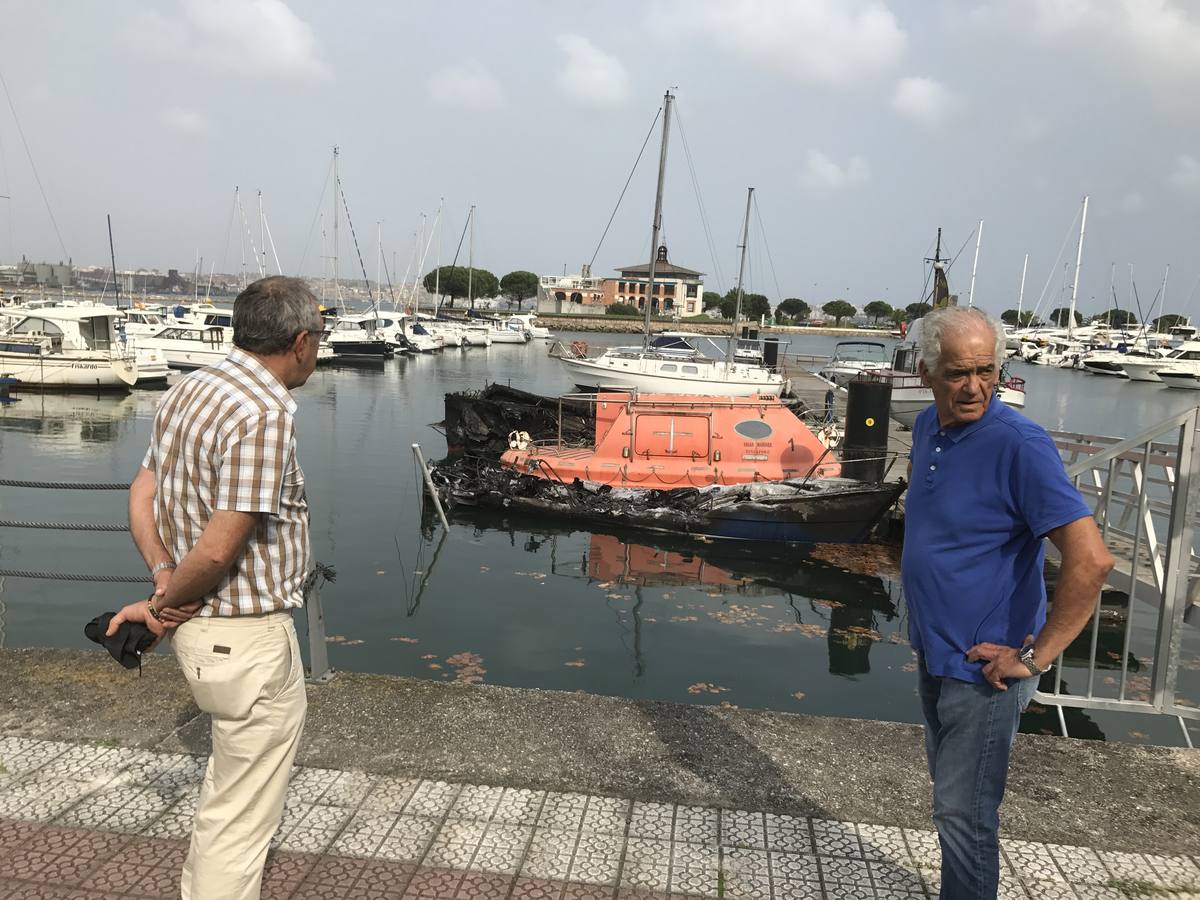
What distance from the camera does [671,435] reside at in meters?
15.1

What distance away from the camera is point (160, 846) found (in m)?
2.90

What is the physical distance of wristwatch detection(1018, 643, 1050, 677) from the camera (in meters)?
2.17

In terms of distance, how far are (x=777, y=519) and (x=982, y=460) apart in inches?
456

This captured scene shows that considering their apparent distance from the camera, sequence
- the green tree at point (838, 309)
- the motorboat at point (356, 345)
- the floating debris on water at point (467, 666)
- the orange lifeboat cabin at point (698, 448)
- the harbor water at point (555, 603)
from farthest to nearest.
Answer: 1. the green tree at point (838, 309)
2. the motorboat at point (356, 345)
3. the orange lifeboat cabin at point (698, 448)
4. the harbor water at point (555, 603)
5. the floating debris on water at point (467, 666)

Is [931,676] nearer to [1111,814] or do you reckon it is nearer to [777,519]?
[1111,814]

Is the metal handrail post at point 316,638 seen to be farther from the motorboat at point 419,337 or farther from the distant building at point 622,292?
the distant building at point 622,292

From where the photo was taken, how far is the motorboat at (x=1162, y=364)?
61.6 meters

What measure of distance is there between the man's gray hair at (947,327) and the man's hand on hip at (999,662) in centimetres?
78

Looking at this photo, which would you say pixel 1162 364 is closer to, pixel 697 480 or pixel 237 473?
pixel 697 480

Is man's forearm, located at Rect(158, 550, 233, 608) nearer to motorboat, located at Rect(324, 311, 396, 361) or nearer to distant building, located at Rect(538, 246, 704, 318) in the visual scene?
motorboat, located at Rect(324, 311, 396, 361)

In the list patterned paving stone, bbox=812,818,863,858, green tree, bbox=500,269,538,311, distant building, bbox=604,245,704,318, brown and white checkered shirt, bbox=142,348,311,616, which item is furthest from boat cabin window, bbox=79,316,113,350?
green tree, bbox=500,269,538,311

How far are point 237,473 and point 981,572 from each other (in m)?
2.03

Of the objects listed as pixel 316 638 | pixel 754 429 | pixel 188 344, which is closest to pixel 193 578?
pixel 316 638

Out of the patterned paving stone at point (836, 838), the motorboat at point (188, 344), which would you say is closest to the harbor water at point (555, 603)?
the patterned paving stone at point (836, 838)
